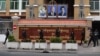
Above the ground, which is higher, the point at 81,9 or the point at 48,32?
the point at 81,9

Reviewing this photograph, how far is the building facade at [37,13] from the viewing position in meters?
44.5

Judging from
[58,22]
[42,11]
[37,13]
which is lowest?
[58,22]

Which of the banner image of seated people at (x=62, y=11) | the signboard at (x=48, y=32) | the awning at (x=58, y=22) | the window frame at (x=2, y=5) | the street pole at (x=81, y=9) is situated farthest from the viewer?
the window frame at (x=2, y=5)

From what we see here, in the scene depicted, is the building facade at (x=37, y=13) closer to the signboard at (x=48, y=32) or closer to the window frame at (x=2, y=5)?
the window frame at (x=2, y=5)

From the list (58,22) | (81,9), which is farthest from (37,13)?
(58,22)

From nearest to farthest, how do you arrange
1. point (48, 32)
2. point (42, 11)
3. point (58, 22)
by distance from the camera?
point (48, 32)
point (58, 22)
point (42, 11)

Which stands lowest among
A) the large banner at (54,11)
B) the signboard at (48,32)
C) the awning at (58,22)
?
the signboard at (48,32)

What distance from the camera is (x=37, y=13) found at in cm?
5800

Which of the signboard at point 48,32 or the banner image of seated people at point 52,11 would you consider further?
the banner image of seated people at point 52,11

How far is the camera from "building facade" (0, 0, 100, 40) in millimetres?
44500

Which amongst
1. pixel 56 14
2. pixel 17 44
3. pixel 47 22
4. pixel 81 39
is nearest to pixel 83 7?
pixel 56 14

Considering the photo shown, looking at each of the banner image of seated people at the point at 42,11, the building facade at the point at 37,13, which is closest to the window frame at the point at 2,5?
the building facade at the point at 37,13

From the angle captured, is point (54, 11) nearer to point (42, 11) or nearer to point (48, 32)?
point (42, 11)

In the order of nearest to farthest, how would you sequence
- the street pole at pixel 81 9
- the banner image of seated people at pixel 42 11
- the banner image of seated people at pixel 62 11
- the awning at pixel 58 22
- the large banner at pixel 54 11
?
the awning at pixel 58 22 → the banner image of seated people at pixel 62 11 → the large banner at pixel 54 11 → the banner image of seated people at pixel 42 11 → the street pole at pixel 81 9
